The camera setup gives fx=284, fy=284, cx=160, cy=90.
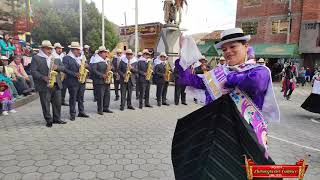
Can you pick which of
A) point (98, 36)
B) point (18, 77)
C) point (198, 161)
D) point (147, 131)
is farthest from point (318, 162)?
point (98, 36)

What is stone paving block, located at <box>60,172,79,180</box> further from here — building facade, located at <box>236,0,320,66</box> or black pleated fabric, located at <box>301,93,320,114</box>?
building facade, located at <box>236,0,320,66</box>

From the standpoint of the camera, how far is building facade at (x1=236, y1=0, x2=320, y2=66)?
2766cm

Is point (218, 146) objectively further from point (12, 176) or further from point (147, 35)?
point (147, 35)

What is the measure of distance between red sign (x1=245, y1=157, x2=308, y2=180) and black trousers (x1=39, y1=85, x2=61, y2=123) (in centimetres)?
601

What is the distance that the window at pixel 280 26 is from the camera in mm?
29564

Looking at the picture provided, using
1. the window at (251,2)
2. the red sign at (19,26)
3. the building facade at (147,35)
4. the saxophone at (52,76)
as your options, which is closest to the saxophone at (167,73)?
the saxophone at (52,76)

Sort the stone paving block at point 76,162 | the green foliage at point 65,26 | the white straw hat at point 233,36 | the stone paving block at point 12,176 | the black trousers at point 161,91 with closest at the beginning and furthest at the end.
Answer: the white straw hat at point 233,36
the stone paving block at point 12,176
the stone paving block at point 76,162
the black trousers at point 161,91
the green foliage at point 65,26

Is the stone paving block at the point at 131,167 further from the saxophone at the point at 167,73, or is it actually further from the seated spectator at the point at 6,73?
the saxophone at the point at 167,73

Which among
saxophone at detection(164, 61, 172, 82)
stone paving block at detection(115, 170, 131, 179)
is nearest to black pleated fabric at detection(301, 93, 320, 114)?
saxophone at detection(164, 61, 172, 82)

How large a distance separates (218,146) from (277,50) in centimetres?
2957

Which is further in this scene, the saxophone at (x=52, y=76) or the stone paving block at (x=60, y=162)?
the saxophone at (x=52, y=76)

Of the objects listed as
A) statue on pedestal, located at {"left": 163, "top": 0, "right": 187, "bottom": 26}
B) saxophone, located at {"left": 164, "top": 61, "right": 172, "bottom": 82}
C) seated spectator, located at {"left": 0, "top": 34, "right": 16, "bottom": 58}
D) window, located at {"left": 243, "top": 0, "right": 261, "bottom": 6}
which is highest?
window, located at {"left": 243, "top": 0, "right": 261, "bottom": 6}

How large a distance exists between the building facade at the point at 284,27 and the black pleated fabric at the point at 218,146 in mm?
28123

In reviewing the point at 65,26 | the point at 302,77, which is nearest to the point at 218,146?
the point at 302,77
